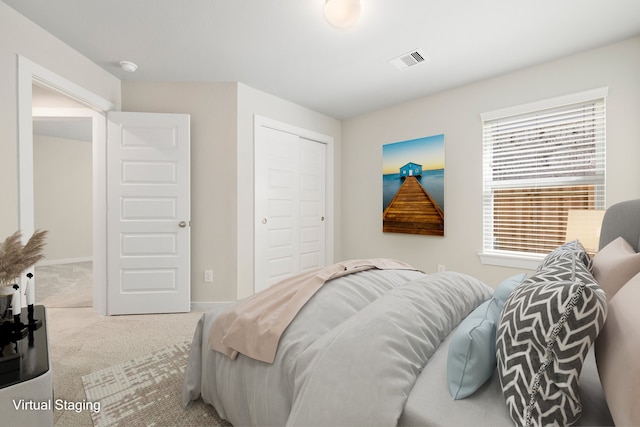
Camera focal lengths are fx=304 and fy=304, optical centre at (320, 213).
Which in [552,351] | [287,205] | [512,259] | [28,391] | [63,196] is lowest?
Result: [28,391]

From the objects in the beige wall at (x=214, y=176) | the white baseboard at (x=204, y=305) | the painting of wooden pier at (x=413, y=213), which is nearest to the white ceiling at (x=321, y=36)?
the beige wall at (x=214, y=176)

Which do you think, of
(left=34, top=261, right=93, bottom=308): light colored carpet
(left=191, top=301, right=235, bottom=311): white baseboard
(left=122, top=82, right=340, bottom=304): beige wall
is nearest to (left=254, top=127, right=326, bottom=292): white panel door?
(left=122, top=82, right=340, bottom=304): beige wall

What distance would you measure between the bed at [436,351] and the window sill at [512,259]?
141 cm

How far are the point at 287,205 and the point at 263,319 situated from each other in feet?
9.29

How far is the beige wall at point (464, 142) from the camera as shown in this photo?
8.32 ft

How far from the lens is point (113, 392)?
5.82ft

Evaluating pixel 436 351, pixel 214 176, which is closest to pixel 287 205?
pixel 214 176

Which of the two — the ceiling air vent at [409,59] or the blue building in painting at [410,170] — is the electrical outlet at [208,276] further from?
the ceiling air vent at [409,59]

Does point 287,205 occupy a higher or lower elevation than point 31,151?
lower

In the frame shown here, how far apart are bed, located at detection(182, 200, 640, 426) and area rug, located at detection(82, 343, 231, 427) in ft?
0.32

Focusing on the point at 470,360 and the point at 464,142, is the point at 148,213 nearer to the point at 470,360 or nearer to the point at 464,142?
the point at 470,360

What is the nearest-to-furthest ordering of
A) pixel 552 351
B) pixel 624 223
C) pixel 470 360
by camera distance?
pixel 552 351
pixel 470 360
pixel 624 223

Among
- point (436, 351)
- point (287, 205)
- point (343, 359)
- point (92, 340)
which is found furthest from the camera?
point (287, 205)

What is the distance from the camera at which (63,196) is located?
6203 mm
